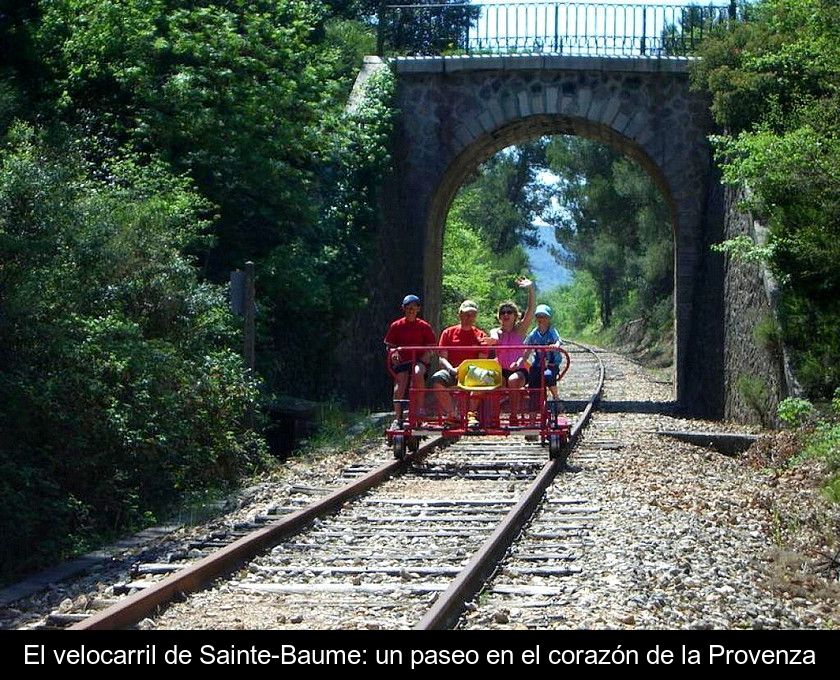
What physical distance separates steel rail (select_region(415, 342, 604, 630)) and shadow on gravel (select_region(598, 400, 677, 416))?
1142cm

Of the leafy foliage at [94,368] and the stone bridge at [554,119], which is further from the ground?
the stone bridge at [554,119]

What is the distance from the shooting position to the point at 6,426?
10.2 metres

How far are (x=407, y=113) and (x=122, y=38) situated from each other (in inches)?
293

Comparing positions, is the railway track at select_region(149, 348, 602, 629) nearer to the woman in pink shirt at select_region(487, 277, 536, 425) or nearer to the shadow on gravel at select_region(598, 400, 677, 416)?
the woman in pink shirt at select_region(487, 277, 536, 425)

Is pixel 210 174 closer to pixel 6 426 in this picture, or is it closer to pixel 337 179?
pixel 337 179

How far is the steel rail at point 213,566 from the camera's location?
20.7 ft

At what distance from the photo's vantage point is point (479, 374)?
13.0 m

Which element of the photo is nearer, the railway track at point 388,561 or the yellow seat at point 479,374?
the railway track at point 388,561

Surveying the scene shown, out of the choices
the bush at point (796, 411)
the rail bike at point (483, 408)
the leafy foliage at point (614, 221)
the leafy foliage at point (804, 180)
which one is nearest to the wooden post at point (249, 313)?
the rail bike at point (483, 408)

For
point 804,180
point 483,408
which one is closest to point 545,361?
point 483,408

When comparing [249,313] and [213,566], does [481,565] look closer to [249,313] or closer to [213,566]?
[213,566]

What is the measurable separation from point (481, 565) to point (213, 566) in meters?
1.46

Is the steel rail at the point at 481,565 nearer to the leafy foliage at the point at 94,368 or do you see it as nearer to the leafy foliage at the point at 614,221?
the leafy foliage at the point at 94,368
